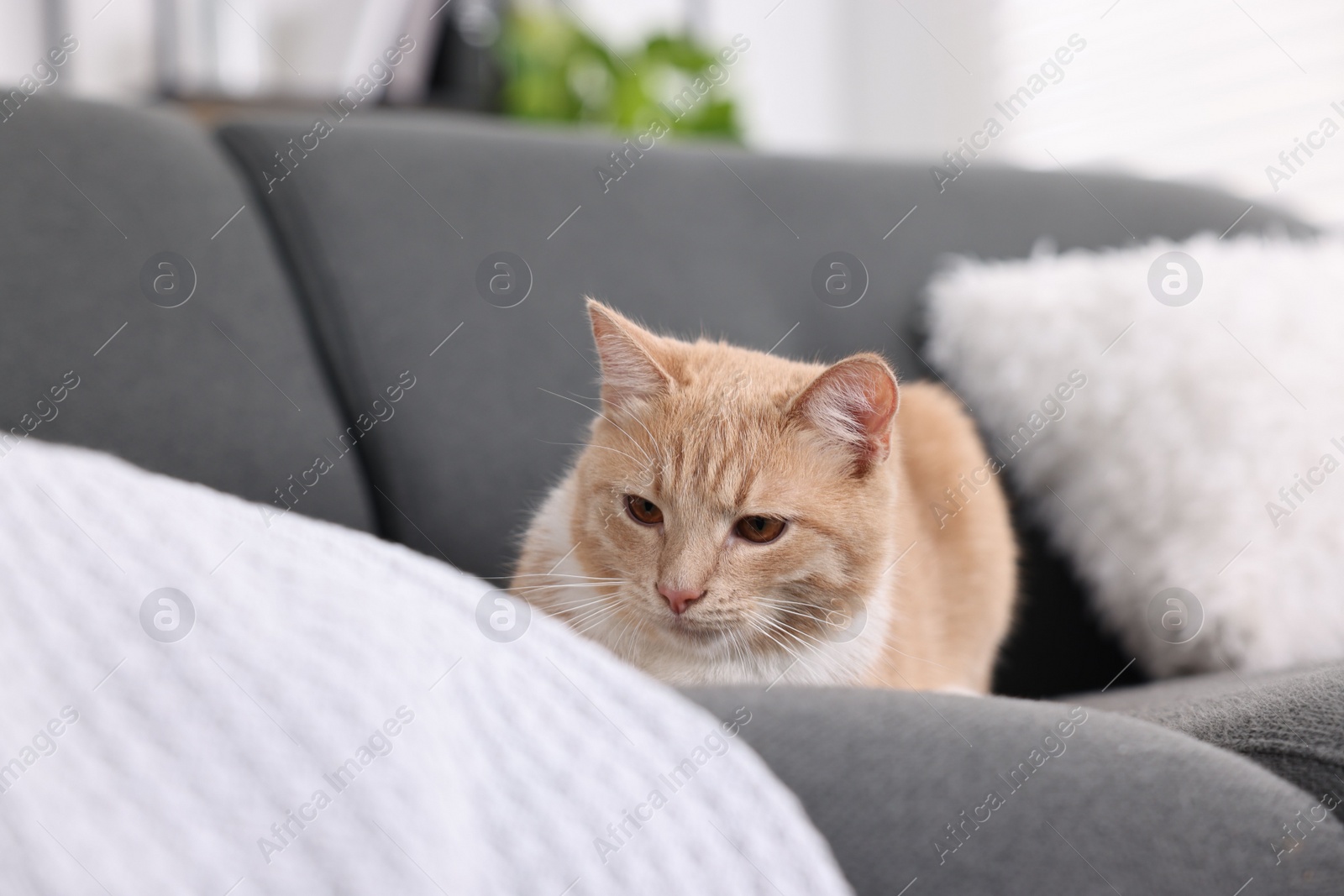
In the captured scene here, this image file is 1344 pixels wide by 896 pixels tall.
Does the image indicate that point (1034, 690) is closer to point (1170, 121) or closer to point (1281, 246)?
point (1281, 246)

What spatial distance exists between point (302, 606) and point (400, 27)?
255 cm

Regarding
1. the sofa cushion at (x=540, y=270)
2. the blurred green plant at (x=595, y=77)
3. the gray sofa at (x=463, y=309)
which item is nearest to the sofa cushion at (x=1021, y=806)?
the gray sofa at (x=463, y=309)

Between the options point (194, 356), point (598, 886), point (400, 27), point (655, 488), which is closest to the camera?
point (598, 886)

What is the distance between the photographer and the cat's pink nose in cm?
107

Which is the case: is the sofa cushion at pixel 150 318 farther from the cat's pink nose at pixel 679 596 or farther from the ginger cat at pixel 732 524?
the cat's pink nose at pixel 679 596

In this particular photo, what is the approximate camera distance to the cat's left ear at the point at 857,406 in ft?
3.51

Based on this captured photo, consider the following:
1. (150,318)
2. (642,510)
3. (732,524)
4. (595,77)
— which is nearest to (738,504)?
(732,524)

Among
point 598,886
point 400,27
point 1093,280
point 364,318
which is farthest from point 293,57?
A: point 598,886

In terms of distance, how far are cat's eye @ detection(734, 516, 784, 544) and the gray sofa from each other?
378 millimetres

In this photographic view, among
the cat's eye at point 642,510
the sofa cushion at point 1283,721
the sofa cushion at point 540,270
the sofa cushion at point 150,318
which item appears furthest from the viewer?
the sofa cushion at point 540,270

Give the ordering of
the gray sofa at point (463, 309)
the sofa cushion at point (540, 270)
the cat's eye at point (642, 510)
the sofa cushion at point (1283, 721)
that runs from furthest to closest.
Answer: the sofa cushion at point (540, 270), the cat's eye at point (642, 510), the gray sofa at point (463, 309), the sofa cushion at point (1283, 721)

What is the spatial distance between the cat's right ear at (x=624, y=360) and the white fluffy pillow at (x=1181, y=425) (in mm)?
866

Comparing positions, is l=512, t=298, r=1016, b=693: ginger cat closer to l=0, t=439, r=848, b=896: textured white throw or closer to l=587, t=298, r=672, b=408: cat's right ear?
l=587, t=298, r=672, b=408: cat's right ear

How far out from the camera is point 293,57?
9.28ft
